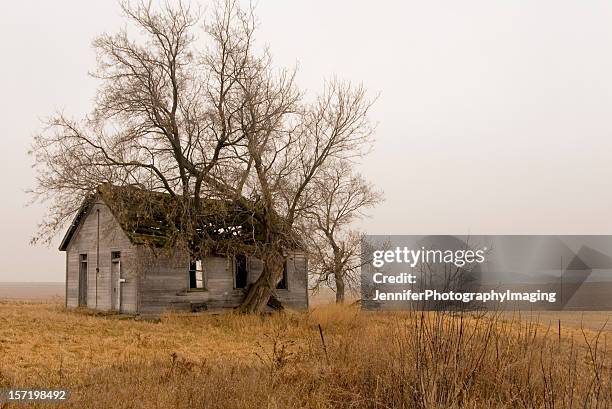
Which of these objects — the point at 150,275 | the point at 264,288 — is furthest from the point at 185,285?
the point at 264,288

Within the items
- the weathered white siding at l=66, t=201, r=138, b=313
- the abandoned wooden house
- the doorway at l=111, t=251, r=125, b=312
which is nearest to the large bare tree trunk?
the abandoned wooden house

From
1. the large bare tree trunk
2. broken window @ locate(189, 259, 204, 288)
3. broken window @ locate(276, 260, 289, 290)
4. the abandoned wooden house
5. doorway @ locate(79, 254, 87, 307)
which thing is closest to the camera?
the abandoned wooden house

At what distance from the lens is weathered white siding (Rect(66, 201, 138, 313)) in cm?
2275

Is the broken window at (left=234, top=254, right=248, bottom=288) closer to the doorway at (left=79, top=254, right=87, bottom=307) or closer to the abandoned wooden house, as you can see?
the abandoned wooden house

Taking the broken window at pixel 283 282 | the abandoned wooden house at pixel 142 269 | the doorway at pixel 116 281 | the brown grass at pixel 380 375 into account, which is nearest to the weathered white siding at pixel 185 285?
the abandoned wooden house at pixel 142 269

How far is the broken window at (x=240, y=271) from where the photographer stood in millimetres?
24781

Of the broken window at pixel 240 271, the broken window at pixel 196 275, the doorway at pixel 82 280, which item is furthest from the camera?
the doorway at pixel 82 280

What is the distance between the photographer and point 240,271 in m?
25.5

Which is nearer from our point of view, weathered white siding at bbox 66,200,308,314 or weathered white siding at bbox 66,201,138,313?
weathered white siding at bbox 66,200,308,314

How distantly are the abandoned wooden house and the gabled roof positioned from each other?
44 mm

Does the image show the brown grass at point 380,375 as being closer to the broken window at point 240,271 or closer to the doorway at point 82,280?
the broken window at point 240,271

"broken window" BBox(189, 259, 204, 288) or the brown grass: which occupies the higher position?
"broken window" BBox(189, 259, 204, 288)

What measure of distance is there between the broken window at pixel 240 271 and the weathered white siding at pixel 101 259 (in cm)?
438

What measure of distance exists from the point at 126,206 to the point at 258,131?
5.72 metres
